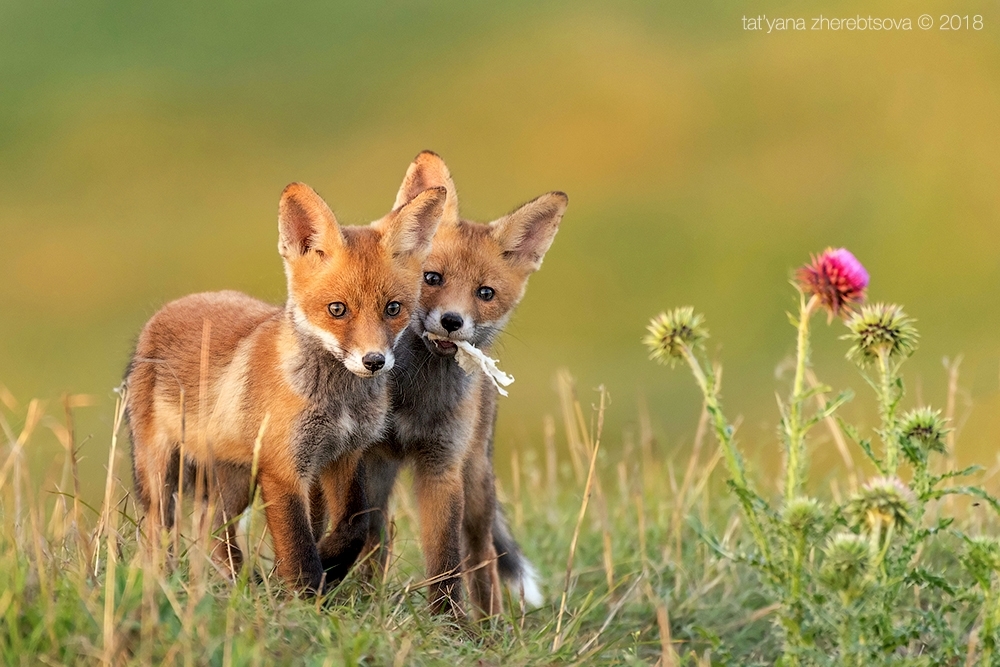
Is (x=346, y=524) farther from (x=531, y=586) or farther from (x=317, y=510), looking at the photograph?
(x=531, y=586)

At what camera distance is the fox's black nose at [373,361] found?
13.0 ft

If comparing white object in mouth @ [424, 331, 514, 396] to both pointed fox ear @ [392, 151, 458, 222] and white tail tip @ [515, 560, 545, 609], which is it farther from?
white tail tip @ [515, 560, 545, 609]

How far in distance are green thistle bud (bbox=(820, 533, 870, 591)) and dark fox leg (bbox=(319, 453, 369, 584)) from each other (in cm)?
175

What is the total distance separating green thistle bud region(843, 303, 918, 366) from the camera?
146 inches

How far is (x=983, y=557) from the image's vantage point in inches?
134

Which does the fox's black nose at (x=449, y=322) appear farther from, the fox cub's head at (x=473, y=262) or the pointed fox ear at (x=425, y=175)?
the pointed fox ear at (x=425, y=175)

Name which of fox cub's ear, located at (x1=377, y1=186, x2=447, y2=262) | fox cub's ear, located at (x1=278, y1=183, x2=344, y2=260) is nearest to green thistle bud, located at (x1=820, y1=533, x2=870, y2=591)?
fox cub's ear, located at (x1=377, y1=186, x2=447, y2=262)

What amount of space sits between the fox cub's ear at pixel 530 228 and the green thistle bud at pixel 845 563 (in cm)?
230

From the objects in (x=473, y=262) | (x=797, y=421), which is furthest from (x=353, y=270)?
(x=797, y=421)

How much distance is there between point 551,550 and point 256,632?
322cm

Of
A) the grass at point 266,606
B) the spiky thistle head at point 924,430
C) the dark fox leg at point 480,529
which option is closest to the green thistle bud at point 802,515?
the grass at point 266,606

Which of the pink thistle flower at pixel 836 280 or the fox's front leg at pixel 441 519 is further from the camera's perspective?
the fox's front leg at pixel 441 519

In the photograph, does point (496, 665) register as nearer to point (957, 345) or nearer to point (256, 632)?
point (256, 632)

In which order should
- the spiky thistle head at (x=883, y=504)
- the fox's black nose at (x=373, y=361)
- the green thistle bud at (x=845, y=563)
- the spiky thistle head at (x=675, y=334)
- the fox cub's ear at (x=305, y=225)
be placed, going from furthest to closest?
the fox cub's ear at (x=305, y=225)
the fox's black nose at (x=373, y=361)
the spiky thistle head at (x=675, y=334)
the spiky thistle head at (x=883, y=504)
the green thistle bud at (x=845, y=563)
